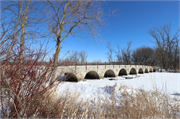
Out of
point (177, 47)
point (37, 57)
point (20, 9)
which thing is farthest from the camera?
point (177, 47)

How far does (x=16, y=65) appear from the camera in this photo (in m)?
1.78

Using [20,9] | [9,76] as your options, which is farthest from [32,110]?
[20,9]

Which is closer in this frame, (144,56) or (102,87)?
(102,87)

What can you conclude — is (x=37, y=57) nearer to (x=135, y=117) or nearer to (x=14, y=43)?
(x=14, y=43)

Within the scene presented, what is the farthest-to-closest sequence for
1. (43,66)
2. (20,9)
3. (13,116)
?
(20,9)
(43,66)
(13,116)

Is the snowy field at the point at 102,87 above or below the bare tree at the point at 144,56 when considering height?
below

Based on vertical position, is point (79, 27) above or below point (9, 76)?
above

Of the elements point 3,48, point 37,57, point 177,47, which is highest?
point 177,47

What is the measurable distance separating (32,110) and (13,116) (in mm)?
318

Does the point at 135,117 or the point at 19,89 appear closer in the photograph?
the point at 19,89

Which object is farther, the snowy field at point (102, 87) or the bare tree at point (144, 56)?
the bare tree at point (144, 56)

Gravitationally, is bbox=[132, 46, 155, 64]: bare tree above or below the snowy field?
above

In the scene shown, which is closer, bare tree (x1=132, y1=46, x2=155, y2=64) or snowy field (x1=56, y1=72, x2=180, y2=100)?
snowy field (x1=56, y1=72, x2=180, y2=100)

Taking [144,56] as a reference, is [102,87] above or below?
below
